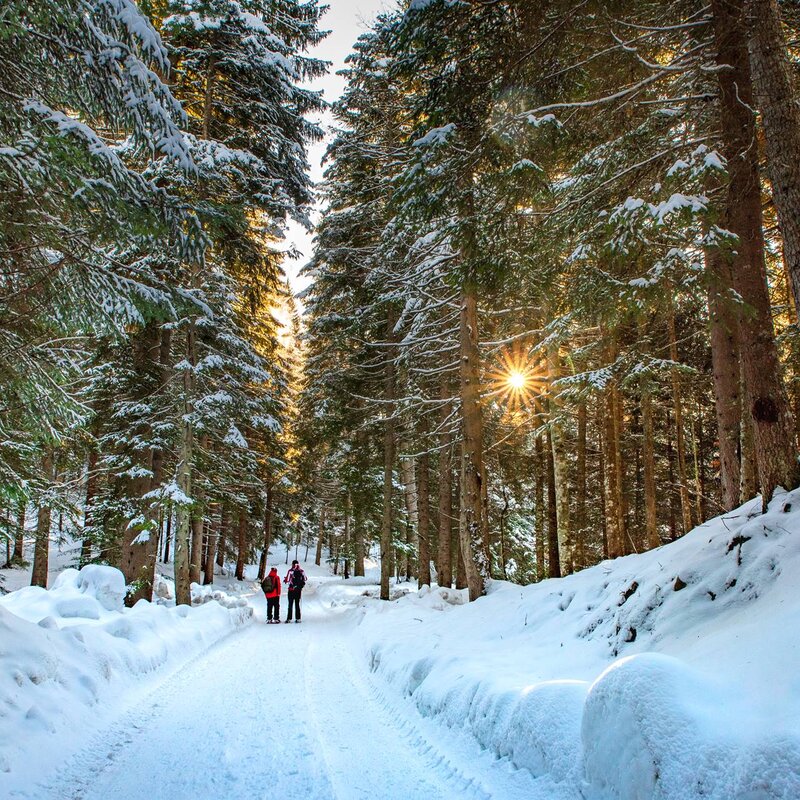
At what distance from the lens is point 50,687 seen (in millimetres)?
5316

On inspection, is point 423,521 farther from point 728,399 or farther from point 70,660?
point 70,660

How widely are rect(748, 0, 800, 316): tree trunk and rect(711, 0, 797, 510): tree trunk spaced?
163 mm

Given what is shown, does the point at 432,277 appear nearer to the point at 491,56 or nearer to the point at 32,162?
the point at 491,56

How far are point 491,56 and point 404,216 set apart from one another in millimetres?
2794

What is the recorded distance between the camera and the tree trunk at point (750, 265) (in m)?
5.50

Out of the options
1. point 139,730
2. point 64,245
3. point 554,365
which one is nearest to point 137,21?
point 64,245

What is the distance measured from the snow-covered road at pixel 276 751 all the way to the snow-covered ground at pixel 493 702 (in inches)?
0.9

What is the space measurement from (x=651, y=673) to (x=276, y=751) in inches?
135

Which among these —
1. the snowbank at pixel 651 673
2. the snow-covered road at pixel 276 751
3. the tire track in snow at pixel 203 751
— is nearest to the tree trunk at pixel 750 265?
the snowbank at pixel 651 673

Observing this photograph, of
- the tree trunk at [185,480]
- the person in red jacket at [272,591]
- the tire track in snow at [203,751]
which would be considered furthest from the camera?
the person in red jacket at [272,591]

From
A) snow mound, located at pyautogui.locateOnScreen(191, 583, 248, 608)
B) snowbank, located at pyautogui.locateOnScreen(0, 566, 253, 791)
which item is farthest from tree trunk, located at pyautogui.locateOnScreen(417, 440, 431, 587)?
Result: snowbank, located at pyautogui.locateOnScreen(0, 566, 253, 791)

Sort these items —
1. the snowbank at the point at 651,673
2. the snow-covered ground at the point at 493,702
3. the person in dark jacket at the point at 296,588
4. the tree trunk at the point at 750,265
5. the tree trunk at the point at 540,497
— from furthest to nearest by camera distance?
1. the tree trunk at the point at 540,497
2. the person in dark jacket at the point at 296,588
3. the tree trunk at the point at 750,265
4. the snow-covered ground at the point at 493,702
5. the snowbank at the point at 651,673

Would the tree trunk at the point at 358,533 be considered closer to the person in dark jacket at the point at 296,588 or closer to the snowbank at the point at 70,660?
the person in dark jacket at the point at 296,588

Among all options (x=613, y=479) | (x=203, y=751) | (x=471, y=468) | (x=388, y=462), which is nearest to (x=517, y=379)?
(x=613, y=479)
